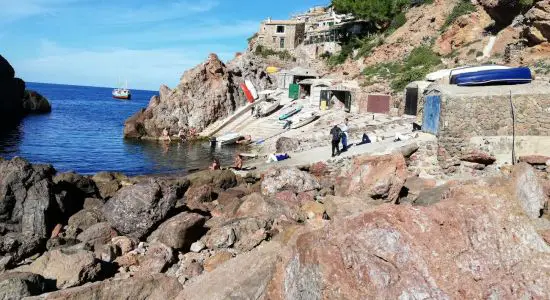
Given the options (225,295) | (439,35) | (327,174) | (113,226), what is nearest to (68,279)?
(113,226)

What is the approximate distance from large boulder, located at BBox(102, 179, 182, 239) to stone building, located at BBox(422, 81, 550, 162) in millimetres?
11305

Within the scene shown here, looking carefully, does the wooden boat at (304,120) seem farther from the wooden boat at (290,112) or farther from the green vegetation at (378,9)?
the green vegetation at (378,9)

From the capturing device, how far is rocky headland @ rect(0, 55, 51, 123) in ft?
229

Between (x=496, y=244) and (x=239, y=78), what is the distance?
49.5m

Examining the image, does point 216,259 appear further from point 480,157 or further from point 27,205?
point 480,157

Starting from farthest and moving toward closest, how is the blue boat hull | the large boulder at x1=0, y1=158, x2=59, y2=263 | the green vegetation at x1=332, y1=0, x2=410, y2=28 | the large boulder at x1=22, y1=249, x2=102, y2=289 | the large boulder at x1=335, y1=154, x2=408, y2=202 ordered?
the green vegetation at x1=332, y1=0, x2=410, y2=28, the blue boat hull, the large boulder at x1=335, y1=154, x2=408, y2=202, the large boulder at x1=0, y1=158, x2=59, y2=263, the large boulder at x1=22, y1=249, x2=102, y2=289

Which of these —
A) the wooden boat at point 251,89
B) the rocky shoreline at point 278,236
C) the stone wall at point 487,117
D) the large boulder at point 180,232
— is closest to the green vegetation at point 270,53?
the wooden boat at point 251,89

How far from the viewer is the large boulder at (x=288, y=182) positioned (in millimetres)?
17234

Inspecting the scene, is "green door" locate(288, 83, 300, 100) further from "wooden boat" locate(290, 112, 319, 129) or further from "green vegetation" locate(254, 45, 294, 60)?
"green vegetation" locate(254, 45, 294, 60)

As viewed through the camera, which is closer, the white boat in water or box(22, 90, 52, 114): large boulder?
the white boat in water

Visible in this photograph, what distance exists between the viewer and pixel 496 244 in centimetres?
552

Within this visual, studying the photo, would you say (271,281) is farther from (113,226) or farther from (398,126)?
(398,126)

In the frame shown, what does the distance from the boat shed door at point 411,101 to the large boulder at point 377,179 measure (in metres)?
→ 15.2

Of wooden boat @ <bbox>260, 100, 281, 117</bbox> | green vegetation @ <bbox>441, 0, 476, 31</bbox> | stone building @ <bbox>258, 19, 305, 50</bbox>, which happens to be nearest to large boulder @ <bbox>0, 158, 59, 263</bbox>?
wooden boat @ <bbox>260, 100, 281, 117</bbox>
